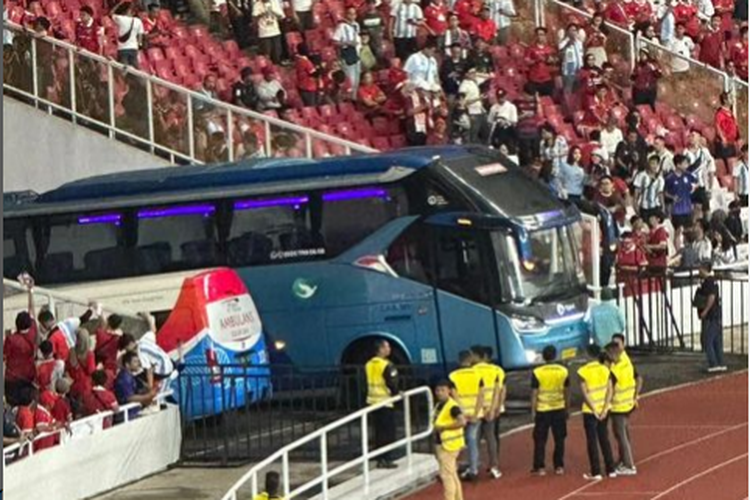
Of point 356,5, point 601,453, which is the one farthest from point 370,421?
point 356,5

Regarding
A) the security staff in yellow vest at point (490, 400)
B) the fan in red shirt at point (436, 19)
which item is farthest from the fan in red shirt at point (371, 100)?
the security staff in yellow vest at point (490, 400)

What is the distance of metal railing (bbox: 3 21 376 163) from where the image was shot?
30.6m

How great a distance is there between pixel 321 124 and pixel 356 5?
3331 mm

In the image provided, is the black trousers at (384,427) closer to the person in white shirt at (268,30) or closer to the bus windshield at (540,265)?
the bus windshield at (540,265)

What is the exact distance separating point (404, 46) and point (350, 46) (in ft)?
4.25

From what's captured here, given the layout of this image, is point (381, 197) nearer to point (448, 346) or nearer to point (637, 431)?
point (448, 346)

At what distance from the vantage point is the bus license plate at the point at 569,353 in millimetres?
26672

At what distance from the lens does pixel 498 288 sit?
26266mm

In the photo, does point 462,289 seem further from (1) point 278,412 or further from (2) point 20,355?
(2) point 20,355

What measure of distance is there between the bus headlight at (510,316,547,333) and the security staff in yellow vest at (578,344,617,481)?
11.8 ft

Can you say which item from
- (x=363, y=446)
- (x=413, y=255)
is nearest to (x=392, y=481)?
(x=363, y=446)

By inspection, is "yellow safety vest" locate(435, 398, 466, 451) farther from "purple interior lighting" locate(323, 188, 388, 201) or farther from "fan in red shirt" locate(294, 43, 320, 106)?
"fan in red shirt" locate(294, 43, 320, 106)

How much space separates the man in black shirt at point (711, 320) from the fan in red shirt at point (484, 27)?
873cm

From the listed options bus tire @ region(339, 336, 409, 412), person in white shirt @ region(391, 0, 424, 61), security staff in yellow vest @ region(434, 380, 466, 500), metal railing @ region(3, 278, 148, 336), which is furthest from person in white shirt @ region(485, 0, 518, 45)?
security staff in yellow vest @ region(434, 380, 466, 500)
